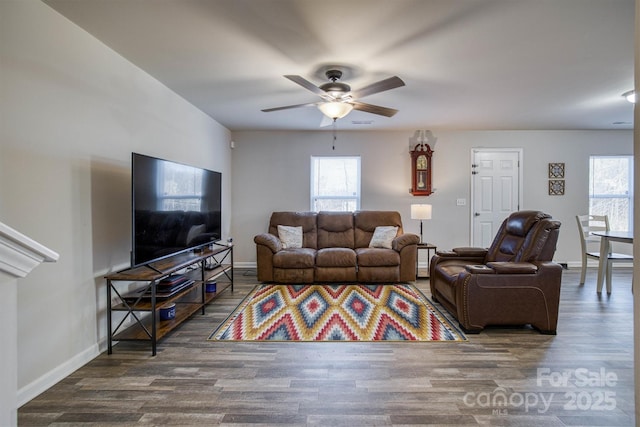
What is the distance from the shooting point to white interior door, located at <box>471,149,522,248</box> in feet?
17.5

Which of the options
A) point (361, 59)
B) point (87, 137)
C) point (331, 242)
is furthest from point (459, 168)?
point (87, 137)

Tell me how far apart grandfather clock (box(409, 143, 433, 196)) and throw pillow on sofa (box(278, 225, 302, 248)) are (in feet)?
7.13

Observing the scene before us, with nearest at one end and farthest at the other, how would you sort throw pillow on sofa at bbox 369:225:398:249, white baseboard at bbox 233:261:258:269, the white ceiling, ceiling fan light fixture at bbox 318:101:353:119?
the white ceiling
ceiling fan light fixture at bbox 318:101:353:119
throw pillow on sofa at bbox 369:225:398:249
white baseboard at bbox 233:261:258:269

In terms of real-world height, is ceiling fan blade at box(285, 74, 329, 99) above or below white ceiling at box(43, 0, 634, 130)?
below

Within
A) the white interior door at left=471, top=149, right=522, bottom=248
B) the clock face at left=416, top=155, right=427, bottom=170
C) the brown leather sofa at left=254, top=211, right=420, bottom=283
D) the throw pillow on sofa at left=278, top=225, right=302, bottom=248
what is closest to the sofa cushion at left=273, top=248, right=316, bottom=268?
the brown leather sofa at left=254, top=211, right=420, bottom=283

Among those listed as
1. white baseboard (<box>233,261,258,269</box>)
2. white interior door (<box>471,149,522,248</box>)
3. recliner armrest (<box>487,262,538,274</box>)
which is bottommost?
white baseboard (<box>233,261,258,269</box>)

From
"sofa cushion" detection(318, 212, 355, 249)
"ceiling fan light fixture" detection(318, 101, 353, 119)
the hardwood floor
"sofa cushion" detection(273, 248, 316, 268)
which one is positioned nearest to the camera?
the hardwood floor

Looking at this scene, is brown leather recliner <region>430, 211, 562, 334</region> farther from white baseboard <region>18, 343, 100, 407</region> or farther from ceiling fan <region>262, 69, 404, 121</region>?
white baseboard <region>18, 343, 100, 407</region>

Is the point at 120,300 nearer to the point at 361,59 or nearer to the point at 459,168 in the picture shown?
the point at 361,59

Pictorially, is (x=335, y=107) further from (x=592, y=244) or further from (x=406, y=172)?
(x=592, y=244)

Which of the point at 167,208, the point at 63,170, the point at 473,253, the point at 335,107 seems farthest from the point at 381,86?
the point at 63,170

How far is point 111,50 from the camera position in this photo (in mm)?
2445

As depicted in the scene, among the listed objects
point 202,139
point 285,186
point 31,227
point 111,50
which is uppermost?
point 111,50

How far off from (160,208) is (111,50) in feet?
4.34
